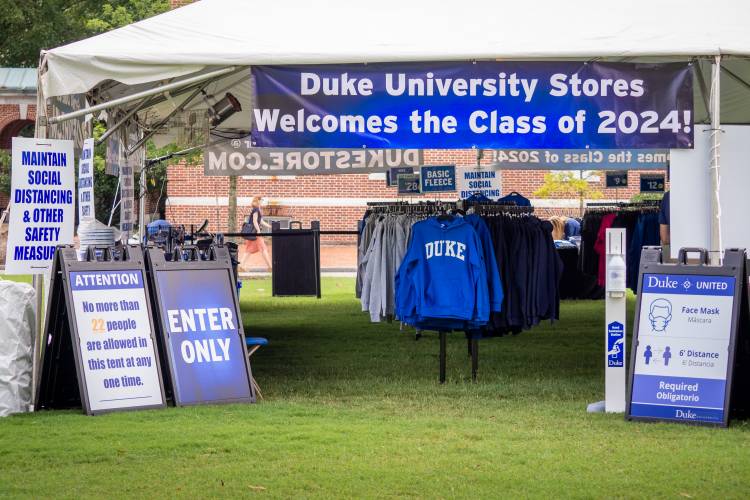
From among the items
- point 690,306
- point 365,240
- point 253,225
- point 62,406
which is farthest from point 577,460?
point 253,225

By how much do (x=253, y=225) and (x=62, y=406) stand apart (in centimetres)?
2295

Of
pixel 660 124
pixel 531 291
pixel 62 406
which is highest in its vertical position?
pixel 660 124

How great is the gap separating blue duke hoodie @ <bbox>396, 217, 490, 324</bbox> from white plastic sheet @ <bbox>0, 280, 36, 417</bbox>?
2.90 metres

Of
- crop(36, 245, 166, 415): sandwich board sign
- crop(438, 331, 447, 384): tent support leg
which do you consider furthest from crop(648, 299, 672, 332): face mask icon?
crop(36, 245, 166, 415): sandwich board sign

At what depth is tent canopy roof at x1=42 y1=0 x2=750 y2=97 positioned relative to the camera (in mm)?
8883

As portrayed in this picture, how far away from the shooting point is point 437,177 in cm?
1345

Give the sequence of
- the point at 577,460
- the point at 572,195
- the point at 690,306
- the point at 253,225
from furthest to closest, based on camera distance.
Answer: the point at 572,195 → the point at 253,225 → the point at 690,306 → the point at 577,460

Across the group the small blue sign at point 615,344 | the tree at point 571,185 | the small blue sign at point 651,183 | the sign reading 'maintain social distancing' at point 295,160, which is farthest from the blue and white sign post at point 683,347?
the tree at point 571,185

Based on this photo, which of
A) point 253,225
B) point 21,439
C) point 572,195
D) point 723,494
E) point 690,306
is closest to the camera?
point 723,494

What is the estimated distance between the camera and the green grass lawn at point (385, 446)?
6023 millimetres

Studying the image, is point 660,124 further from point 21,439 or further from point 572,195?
point 572,195

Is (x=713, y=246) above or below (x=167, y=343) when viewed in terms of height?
above

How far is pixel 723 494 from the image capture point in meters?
5.84

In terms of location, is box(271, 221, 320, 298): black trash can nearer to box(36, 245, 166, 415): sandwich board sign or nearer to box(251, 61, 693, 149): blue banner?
box(251, 61, 693, 149): blue banner
